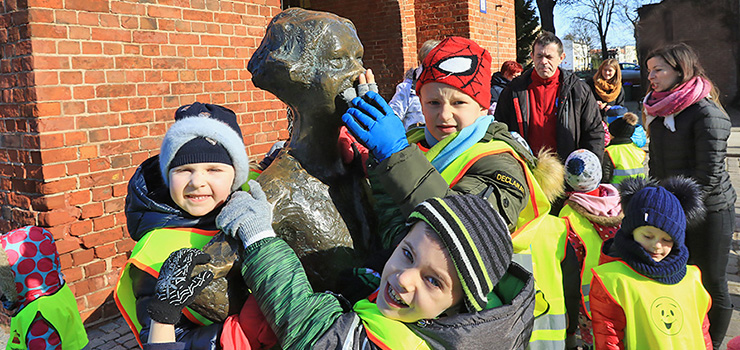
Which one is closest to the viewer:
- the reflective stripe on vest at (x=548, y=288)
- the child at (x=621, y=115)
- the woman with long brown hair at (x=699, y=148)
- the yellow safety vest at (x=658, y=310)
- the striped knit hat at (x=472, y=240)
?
the striped knit hat at (x=472, y=240)

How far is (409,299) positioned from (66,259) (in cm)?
314

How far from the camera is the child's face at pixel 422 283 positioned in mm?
1196

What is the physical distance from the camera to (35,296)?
246cm

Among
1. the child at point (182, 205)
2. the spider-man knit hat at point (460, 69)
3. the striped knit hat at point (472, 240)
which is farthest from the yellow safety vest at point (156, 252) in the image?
the spider-man knit hat at point (460, 69)

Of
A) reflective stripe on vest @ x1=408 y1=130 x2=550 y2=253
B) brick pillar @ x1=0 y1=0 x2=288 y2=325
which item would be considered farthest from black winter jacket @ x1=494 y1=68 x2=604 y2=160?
brick pillar @ x1=0 y1=0 x2=288 y2=325

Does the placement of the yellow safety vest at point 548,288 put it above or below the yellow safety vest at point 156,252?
below

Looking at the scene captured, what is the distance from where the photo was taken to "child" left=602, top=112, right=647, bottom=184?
4.36 meters

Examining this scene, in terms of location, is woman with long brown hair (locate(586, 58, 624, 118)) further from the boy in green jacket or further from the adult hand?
the adult hand

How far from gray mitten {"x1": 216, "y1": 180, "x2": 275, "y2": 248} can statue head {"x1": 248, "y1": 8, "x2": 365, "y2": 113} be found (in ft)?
1.10

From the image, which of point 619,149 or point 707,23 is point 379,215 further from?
point 707,23

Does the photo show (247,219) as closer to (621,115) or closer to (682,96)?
(682,96)

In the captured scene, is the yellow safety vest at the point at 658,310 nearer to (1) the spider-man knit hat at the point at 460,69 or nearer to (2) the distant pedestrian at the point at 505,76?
(1) the spider-man knit hat at the point at 460,69

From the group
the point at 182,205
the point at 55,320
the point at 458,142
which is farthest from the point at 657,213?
the point at 55,320

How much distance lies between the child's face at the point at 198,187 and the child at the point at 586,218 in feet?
7.68
